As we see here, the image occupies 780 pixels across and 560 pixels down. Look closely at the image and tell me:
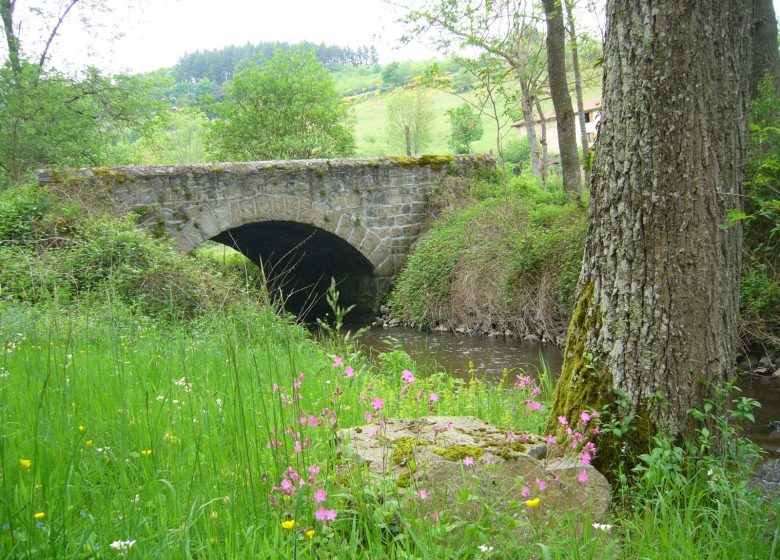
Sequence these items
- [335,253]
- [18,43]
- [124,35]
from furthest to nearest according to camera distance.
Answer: [124,35] → [18,43] → [335,253]

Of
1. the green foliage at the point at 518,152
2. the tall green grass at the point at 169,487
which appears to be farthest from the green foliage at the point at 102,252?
the green foliage at the point at 518,152

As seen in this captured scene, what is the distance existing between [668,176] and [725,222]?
32 cm

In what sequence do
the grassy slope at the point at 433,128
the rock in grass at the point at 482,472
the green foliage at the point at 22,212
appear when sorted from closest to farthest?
the rock in grass at the point at 482,472, the green foliage at the point at 22,212, the grassy slope at the point at 433,128

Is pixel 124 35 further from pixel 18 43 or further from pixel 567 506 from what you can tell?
pixel 567 506

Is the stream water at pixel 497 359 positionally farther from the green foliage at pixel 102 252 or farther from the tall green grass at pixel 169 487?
the tall green grass at pixel 169 487

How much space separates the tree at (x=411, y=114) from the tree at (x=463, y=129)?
1.83 m

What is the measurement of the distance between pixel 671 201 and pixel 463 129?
30.7 m

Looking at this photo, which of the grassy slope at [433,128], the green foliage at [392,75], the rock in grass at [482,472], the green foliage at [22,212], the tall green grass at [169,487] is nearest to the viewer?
the tall green grass at [169,487]

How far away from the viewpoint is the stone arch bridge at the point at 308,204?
11227 mm

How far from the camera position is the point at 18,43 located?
15.9 metres

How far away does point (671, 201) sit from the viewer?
9.41 feet

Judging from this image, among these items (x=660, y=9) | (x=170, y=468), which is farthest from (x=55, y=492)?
(x=660, y=9)

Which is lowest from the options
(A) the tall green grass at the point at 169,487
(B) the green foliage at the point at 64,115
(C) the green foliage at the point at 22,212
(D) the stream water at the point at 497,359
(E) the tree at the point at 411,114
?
(D) the stream water at the point at 497,359

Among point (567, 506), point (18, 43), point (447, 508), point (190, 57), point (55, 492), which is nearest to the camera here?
point (55, 492)
